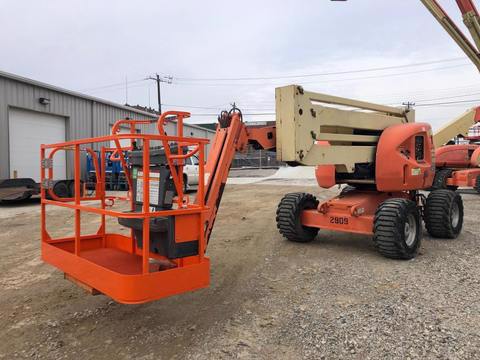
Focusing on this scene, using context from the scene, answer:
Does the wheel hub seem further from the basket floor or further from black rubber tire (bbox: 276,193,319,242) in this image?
the basket floor

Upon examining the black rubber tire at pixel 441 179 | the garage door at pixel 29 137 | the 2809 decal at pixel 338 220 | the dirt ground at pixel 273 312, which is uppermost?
the garage door at pixel 29 137

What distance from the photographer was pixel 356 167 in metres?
6.82

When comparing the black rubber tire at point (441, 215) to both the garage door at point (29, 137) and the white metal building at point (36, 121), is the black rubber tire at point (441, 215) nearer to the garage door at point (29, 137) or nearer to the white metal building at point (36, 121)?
the white metal building at point (36, 121)

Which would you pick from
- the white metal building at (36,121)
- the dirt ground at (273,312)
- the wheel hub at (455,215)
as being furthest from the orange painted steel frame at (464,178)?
the white metal building at (36,121)

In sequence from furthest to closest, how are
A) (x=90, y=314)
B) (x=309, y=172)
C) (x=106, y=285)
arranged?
1. (x=309, y=172)
2. (x=90, y=314)
3. (x=106, y=285)

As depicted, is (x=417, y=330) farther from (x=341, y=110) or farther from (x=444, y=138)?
(x=444, y=138)

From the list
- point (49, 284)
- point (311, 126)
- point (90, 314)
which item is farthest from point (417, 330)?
point (49, 284)

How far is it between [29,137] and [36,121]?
770mm

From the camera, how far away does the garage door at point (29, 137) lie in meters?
15.5

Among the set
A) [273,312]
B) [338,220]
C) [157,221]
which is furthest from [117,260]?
[338,220]

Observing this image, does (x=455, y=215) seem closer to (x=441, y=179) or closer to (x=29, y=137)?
(x=441, y=179)

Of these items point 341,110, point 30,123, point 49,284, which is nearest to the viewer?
point 49,284

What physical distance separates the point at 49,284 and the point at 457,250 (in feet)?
19.0

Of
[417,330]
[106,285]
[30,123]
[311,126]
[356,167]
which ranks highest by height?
[30,123]
